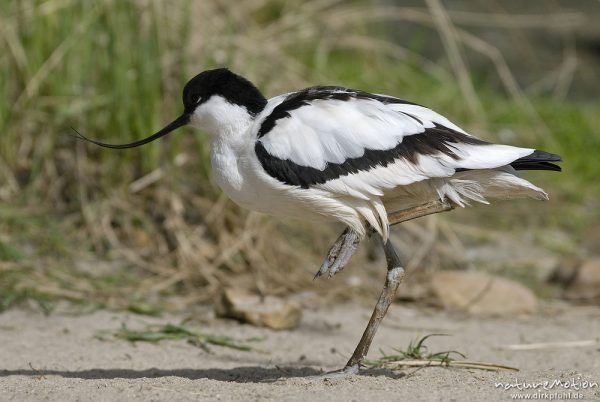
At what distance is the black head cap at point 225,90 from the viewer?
3.69 meters

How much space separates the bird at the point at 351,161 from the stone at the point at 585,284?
1889 millimetres

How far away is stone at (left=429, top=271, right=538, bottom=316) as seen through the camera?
5.12 meters

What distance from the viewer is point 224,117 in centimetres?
365

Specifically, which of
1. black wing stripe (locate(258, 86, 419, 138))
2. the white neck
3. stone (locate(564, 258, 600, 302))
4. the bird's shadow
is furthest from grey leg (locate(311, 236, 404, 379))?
stone (locate(564, 258, 600, 302))

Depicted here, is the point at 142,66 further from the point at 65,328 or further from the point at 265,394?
the point at 265,394

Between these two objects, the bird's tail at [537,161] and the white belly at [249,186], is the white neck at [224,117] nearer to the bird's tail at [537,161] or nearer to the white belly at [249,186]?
the white belly at [249,186]

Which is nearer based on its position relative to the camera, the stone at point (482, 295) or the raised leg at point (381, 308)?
the raised leg at point (381, 308)

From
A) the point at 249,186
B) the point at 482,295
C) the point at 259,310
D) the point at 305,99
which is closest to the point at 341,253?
the point at 249,186

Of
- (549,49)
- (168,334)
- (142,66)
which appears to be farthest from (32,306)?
(549,49)

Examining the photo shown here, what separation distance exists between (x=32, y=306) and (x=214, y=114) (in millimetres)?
1818

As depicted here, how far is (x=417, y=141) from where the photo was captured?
3.52 metres

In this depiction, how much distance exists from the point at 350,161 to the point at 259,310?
1.46 m

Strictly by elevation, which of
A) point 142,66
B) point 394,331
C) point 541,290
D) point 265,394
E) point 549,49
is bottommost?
point 265,394

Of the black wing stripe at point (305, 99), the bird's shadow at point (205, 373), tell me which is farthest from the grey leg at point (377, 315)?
the black wing stripe at point (305, 99)
